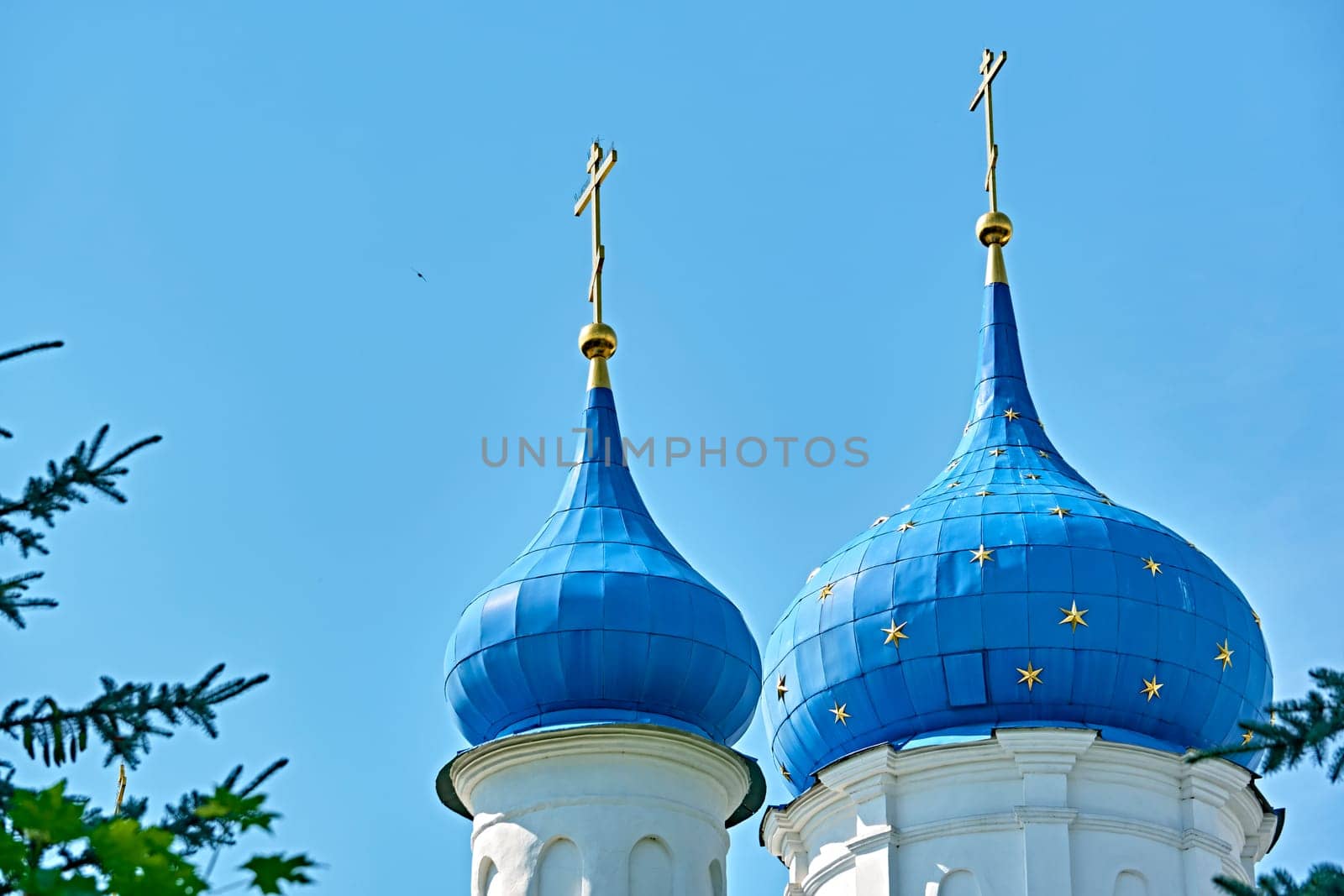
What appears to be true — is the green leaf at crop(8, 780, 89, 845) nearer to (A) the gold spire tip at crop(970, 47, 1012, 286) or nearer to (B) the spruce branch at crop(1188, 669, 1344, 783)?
(B) the spruce branch at crop(1188, 669, 1344, 783)

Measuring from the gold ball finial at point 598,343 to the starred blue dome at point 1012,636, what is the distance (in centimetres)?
261

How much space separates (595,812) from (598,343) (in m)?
4.32

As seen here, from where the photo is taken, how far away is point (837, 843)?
1847 cm

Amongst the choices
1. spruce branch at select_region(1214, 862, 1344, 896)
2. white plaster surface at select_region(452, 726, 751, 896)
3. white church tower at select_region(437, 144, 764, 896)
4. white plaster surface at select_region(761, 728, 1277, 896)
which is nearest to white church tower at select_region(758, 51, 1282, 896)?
white plaster surface at select_region(761, 728, 1277, 896)

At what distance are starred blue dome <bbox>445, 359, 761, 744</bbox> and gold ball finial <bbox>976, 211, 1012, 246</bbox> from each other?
4.12m

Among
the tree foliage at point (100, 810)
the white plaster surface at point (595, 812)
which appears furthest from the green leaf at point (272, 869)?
the white plaster surface at point (595, 812)

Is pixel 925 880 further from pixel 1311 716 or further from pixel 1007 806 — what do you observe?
pixel 1311 716

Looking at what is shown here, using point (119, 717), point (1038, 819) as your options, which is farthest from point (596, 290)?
point (119, 717)

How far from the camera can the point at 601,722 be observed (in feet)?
58.4

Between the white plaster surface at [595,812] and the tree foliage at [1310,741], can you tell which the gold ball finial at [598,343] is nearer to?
the white plaster surface at [595,812]

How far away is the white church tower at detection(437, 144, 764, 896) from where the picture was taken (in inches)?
696

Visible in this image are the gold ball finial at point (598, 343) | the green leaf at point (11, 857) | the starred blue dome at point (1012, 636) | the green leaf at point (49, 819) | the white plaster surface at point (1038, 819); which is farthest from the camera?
the gold ball finial at point (598, 343)

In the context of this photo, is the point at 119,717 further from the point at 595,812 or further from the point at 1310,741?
the point at 595,812

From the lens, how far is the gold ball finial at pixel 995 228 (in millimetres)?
21156
